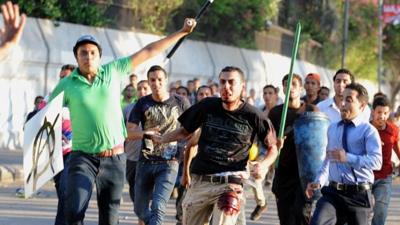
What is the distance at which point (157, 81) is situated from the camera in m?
11.6

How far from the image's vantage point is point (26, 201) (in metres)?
16.5

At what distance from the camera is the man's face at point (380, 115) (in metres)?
11.6

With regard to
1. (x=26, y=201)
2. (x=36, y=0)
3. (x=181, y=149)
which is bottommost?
(x=26, y=201)

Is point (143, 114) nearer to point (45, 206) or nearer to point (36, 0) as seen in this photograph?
point (45, 206)

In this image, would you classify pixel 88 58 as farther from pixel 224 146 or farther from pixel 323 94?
pixel 323 94

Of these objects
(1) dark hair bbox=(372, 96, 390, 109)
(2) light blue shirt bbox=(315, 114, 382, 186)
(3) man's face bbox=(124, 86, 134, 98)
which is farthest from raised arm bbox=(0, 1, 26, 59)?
(3) man's face bbox=(124, 86, 134, 98)

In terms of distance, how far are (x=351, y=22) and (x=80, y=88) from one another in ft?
167

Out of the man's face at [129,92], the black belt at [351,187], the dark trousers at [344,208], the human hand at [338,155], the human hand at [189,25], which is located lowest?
the dark trousers at [344,208]

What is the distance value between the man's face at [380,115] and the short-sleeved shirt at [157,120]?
186 cm

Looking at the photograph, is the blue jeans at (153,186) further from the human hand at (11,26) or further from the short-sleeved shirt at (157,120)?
the human hand at (11,26)

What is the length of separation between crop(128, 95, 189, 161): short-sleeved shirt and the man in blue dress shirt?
7.31 ft

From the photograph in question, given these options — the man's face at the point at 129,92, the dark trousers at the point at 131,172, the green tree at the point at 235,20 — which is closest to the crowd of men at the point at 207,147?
the dark trousers at the point at 131,172

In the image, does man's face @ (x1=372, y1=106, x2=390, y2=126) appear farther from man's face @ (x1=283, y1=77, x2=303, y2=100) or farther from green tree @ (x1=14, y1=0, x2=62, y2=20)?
green tree @ (x1=14, y1=0, x2=62, y2=20)

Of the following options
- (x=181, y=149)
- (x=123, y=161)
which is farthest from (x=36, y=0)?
(x=123, y=161)
